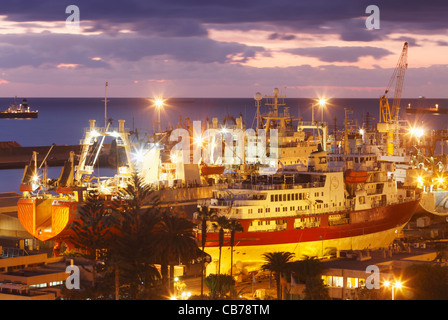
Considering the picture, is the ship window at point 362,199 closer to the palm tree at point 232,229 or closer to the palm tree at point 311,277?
the palm tree at point 232,229

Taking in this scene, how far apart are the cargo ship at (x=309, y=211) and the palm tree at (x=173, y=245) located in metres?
4.58

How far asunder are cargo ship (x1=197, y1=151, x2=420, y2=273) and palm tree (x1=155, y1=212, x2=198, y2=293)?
458cm

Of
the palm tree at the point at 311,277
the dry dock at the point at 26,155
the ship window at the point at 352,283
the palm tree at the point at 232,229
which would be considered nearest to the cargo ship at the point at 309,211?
the palm tree at the point at 232,229


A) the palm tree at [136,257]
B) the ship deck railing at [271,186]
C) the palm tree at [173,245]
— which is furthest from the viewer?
the ship deck railing at [271,186]

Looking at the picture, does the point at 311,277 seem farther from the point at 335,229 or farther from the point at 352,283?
the point at 335,229

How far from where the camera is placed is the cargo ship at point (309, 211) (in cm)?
4078

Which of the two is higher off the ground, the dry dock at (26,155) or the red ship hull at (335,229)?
the dry dock at (26,155)

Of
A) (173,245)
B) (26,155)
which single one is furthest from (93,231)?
(26,155)

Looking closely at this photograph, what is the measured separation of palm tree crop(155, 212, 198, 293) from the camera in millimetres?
34188

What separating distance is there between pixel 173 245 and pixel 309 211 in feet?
39.3

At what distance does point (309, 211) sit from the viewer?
43.6 m

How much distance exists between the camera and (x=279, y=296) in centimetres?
3428
